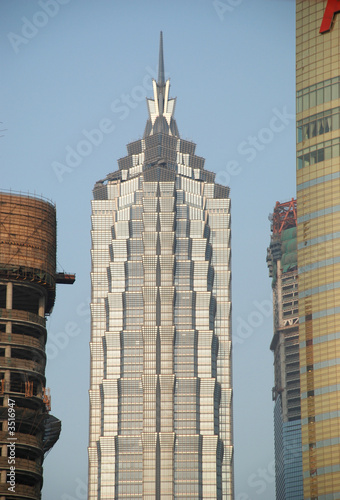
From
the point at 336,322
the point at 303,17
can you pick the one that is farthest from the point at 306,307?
the point at 303,17

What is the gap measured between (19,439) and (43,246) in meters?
33.3

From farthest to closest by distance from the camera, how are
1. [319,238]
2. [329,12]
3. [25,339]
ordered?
[25,339] → [329,12] → [319,238]

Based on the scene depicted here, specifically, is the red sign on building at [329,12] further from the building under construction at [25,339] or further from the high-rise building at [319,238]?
the building under construction at [25,339]

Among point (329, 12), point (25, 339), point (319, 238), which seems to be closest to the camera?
point (319, 238)

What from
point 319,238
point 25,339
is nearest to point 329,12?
point 319,238

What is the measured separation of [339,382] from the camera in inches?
5906

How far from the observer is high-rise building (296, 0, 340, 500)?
495 feet

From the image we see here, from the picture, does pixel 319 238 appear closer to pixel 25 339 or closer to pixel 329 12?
pixel 329 12

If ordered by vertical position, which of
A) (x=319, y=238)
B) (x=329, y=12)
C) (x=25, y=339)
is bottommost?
(x=25, y=339)

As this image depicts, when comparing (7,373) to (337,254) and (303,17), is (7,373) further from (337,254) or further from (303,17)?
(303,17)

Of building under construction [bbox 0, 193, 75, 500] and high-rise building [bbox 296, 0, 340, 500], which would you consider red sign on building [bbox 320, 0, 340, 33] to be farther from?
building under construction [bbox 0, 193, 75, 500]

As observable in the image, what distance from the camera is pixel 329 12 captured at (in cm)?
16638

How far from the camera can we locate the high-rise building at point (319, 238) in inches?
5935

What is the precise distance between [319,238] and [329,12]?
33.3 metres
